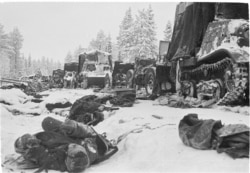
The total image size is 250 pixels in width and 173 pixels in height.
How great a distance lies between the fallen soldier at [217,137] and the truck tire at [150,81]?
17.3 ft

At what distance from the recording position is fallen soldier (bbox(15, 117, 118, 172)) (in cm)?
316

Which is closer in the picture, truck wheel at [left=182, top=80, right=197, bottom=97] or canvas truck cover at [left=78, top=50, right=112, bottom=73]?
truck wheel at [left=182, top=80, right=197, bottom=97]

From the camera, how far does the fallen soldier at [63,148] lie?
3160 mm

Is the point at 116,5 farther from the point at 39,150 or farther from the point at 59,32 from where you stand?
the point at 39,150

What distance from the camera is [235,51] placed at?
5.61 metres

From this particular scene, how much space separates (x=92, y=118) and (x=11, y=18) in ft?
7.23

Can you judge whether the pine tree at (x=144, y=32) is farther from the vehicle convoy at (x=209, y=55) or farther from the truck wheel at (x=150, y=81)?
the vehicle convoy at (x=209, y=55)

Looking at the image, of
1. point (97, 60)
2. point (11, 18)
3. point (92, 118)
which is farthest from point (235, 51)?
point (97, 60)

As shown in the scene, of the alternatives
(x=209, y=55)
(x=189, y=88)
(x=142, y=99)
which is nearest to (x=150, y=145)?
(x=209, y=55)

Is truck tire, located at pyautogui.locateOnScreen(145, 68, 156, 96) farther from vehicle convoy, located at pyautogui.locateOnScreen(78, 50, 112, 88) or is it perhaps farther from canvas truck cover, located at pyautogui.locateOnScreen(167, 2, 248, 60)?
vehicle convoy, located at pyautogui.locateOnScreen(78, 50, 112, 88)

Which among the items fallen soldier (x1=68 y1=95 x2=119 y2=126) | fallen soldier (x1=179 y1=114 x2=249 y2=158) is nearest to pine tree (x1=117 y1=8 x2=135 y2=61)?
fallen soldier (x1=68 y1=95 x2=119 y2=126)

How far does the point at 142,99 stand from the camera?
819 cm

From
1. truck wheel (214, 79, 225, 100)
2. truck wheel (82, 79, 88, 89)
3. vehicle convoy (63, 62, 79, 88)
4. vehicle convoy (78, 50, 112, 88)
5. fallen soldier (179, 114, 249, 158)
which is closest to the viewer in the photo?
fallen soldier (179, 114, 249, 158)

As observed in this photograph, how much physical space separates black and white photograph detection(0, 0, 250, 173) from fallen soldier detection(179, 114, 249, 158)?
0.01m
